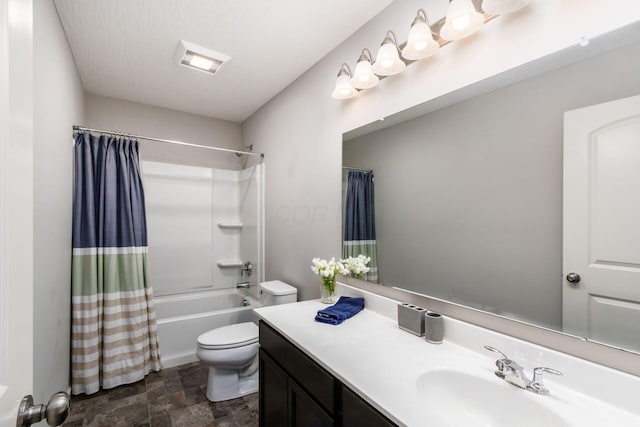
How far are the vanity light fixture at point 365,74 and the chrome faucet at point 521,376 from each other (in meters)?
1.43

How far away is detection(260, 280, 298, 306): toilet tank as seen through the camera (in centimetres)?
225

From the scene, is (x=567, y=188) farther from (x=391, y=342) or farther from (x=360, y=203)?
(x=360, y=203)

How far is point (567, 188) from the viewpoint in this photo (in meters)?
1.00

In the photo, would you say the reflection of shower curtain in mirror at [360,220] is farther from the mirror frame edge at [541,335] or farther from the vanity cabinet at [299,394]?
the vanity cabinet at [299,394]

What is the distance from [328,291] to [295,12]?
5.39ft

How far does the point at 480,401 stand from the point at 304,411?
2.24 ft

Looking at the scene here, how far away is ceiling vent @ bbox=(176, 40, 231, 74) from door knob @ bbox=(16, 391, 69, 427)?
2099 millimetres

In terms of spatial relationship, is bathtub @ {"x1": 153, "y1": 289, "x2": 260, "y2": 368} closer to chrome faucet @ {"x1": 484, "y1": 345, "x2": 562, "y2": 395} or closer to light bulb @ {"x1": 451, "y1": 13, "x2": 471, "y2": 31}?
chrome faucet @ {"x1": 484, "y1": 345, "x2": 562, "y2": 395}

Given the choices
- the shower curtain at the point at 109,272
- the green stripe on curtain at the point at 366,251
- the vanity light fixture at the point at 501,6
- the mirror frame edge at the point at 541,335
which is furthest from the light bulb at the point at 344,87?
the shower curtain at the point at 109,272

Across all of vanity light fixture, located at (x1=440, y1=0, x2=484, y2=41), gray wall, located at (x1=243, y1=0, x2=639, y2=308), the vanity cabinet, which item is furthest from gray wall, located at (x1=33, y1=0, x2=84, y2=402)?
vanity light fixture, located at (x1=440, y1=0, x2=484, y2=41)

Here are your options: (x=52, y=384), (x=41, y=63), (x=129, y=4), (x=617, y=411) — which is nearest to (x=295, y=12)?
(x=129, y=4)

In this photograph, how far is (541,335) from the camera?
1047 millimetres

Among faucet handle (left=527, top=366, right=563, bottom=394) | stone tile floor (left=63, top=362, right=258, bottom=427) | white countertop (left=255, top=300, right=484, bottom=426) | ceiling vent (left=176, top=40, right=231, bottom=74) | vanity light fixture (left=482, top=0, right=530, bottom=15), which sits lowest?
stone tile floor (left=63, top=362, right=258, bottom=427)

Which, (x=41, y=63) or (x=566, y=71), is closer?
(x=566, y=71)
